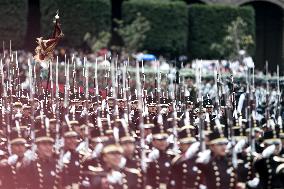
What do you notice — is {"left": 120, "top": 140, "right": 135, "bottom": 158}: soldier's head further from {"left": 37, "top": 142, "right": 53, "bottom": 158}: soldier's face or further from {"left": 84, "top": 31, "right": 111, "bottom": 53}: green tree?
{"left": 84, "top": 31, "right": 111, "bottom": 53}: green tree

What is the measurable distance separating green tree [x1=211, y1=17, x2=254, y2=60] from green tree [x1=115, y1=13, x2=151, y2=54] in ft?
14.3

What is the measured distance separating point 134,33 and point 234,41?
220 inches

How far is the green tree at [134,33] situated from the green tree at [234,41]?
435 cm

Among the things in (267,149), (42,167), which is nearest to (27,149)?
(42,167)

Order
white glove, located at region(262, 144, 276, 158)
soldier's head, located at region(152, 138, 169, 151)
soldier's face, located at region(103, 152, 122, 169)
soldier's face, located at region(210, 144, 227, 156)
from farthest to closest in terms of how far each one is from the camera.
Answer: white glove, located at region(262, 144, 276, 158), soldier's head, located at region(152, 138, 169, 151), soldier's face, located at region(210, 144, 227, 156), soldier's face, located at region(103, 152, 122, 169)

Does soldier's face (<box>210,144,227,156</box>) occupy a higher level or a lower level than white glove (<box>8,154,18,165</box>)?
higher

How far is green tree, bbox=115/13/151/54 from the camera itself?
125ft

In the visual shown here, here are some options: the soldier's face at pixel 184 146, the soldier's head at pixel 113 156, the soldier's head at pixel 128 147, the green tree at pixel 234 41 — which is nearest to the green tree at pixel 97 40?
the green tree at pixel 234 41

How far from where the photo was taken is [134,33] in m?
38.1

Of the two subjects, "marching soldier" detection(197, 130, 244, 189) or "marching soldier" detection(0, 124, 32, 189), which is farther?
"marching soldier" detection(0, 124, 32, 189)

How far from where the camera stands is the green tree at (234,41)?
3944 centimetres

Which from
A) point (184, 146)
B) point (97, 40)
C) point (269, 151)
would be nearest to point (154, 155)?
point (184, 146)

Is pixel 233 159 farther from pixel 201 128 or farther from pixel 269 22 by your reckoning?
pixel 269 22

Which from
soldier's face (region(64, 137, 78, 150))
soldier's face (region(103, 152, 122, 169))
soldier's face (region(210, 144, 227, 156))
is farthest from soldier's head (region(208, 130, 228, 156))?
soldier's face (region(64, 137, 78, 150))
